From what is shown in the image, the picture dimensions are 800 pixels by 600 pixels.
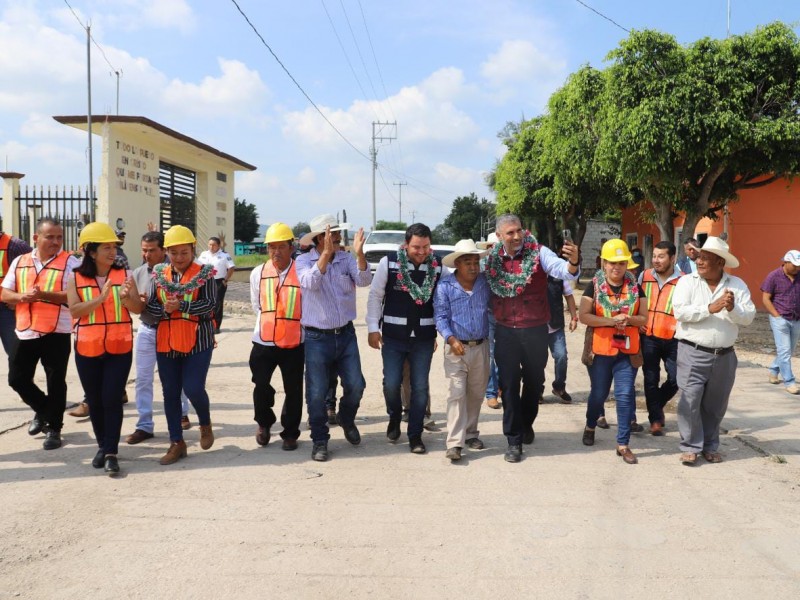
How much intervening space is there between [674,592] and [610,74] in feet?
41.6

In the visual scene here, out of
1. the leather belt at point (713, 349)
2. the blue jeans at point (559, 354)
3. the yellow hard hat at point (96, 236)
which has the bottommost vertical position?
the blue jeans at point (559, 354)

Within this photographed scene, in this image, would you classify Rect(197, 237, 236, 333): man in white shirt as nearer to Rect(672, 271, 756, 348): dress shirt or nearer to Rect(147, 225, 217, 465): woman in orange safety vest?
Rect(147, 225, 217, 465): woman in orange safety vest

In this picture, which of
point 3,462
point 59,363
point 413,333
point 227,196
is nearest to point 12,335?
point 59,363

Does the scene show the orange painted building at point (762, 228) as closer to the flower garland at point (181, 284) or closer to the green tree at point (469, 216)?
the flower garland at point (181, 284)

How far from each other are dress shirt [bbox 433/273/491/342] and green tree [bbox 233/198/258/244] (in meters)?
69.8

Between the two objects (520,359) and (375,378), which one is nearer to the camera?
(520,359)

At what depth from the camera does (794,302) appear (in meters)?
8.75

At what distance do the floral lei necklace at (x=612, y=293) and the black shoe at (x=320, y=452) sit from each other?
8.42 ft

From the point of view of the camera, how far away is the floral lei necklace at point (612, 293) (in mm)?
5777

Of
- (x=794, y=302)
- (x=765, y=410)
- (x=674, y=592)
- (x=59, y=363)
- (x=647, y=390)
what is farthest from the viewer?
(x=794, y=302)

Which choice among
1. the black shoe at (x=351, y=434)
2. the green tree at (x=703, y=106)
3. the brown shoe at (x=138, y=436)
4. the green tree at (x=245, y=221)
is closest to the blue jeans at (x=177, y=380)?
the brown shoe at (x=138, y=436)

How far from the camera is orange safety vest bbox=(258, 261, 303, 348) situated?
5707mm

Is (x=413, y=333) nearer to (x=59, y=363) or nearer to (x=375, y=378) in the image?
(x=59, y=363)

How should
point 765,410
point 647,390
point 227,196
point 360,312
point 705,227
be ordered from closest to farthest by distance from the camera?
point 647,390 < point 765,410 < point 360,312 < point 705,227 < point 227,196
